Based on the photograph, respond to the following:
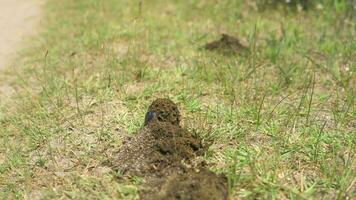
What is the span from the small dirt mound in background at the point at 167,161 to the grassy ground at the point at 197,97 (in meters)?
0.09

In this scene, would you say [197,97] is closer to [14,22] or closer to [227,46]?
[227,46]

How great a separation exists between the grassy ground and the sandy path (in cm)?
19

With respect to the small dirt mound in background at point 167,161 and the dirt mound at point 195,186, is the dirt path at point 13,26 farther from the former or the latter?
the dirt mound at point 195,186

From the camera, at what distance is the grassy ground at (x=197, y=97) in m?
2.32

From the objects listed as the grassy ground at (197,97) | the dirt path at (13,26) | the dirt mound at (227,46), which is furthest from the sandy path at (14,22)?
the dirt mound at (227,46)

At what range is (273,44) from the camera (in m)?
3.91

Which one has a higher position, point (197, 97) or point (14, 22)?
point (14, 22)

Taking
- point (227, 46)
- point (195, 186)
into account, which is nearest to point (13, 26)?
point (227, 46)

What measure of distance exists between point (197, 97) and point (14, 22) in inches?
111

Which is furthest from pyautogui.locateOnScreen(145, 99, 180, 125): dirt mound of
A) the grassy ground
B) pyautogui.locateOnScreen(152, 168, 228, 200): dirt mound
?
pyautogui.locateOnScreen(152, 168, 228, 200): dirt mound

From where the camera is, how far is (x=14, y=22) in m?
4.91

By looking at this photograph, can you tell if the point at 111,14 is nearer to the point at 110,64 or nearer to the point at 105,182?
the point at 110,64

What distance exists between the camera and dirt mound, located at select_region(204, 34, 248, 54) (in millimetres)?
3719

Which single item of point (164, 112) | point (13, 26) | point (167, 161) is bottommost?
point (167, 161)
